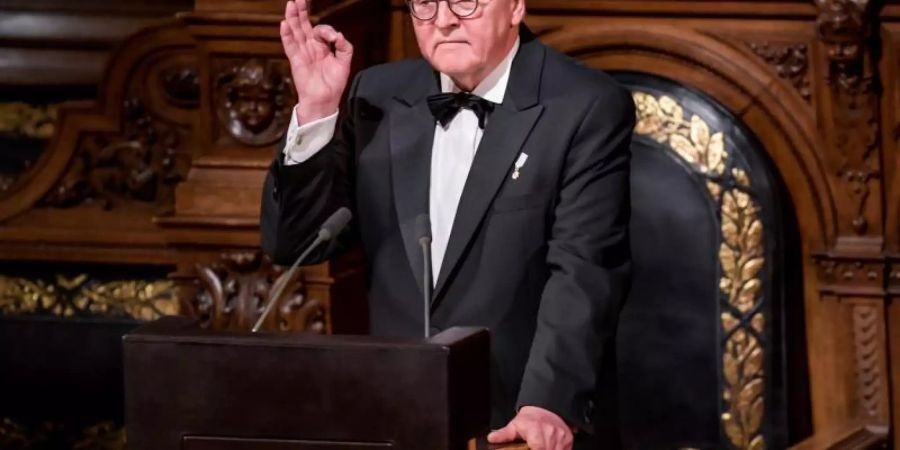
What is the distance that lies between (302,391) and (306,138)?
0.56 metres

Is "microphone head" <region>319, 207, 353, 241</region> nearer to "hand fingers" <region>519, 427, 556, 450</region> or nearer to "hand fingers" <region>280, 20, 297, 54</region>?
"hand fingers" <region>280, 20, 297, 54</region>

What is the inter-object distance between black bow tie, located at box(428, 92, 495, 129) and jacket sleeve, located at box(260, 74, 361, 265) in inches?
6.3

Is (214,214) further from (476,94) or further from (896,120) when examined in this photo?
(896,120)

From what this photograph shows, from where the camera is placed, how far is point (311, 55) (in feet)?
9.64

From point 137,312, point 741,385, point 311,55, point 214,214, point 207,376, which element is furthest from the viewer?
point 137,312

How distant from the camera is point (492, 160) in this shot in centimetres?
302

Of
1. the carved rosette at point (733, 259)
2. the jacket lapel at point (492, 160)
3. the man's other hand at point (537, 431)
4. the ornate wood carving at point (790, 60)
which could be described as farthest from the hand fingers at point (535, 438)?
the ornate wood carving at point (790, 60)

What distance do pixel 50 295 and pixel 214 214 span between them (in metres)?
0.82

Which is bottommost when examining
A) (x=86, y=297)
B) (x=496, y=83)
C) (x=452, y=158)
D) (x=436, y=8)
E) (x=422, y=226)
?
(x=86, y=297)

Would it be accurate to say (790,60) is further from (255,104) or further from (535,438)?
(535,438)

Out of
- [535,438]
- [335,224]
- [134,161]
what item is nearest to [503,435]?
[535,438]

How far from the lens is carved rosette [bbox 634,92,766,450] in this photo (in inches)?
174

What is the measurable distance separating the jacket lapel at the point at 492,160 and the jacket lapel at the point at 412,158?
0.18ft

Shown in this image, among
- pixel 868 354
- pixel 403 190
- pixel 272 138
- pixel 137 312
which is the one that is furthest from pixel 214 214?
pixel 868 354
